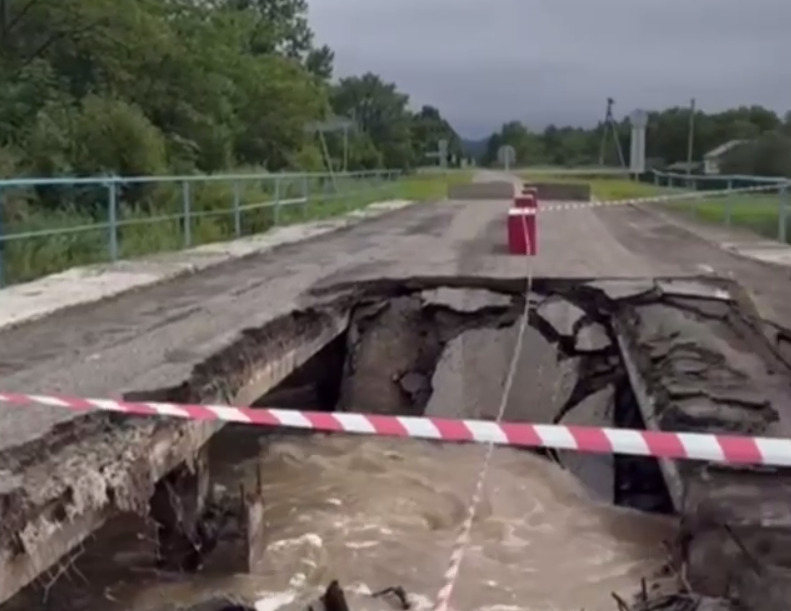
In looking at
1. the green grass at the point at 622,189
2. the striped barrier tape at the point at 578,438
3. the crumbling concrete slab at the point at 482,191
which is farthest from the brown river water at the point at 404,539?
the crumbling concrete slab at the point at 482,191

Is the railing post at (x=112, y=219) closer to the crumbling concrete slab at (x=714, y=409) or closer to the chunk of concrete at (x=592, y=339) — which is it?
the chunk of concrete at (x=592, y=339)

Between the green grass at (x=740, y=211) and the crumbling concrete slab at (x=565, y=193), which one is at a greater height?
the green grass at (x=740, y=211)

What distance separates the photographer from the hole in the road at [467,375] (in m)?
10.0

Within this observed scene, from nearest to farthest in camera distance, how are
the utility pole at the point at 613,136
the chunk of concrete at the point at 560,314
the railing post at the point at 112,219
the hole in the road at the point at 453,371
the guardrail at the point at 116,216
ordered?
1. the hole in the road at the point at 453,371
2. the chunk of concrete at the point at 560,314
3. the railing post at the point at 112,219
4. the guardrail at the point at 116,216
5. the utility pole at the point at 613,136

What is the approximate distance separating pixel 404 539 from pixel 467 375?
3736 millimetres

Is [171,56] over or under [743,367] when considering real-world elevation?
over

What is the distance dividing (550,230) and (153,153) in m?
6.74

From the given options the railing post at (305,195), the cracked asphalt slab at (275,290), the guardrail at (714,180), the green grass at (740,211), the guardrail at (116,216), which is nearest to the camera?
the cracked asphalt slab at (275,290)

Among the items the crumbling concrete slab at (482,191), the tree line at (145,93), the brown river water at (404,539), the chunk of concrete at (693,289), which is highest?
the tree line at (145,93)

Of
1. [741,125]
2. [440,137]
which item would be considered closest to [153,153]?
[741,125]

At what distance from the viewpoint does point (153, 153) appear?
828 inches

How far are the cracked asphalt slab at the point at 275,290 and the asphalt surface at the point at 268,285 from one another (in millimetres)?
14

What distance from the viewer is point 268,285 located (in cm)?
1244

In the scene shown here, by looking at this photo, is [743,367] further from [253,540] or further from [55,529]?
[55,529]
